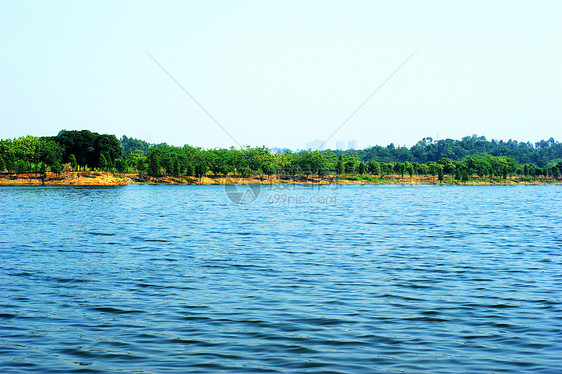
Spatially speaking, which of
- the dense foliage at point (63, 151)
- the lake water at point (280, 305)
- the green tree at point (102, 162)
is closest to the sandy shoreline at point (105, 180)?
the dense foliage at point (63, 151)

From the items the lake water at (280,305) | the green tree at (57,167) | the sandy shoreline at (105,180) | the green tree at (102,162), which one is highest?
the green tree at (102,162)

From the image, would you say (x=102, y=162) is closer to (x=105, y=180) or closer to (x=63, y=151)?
(x=105, y=180)

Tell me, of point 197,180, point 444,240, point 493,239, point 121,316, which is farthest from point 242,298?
point 197,180

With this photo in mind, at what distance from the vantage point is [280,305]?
1353 centimetres

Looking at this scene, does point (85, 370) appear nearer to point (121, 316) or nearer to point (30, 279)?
point (121, 316)

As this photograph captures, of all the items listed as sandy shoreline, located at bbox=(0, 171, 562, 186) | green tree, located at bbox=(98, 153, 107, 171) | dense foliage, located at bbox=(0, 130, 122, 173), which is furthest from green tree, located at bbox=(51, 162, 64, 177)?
green tree, located at bbox=(98, 153, 107, 171)

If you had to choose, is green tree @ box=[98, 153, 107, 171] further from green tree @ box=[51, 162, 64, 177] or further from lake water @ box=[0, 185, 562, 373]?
lake water @ box=[0, 185, 562, 373]

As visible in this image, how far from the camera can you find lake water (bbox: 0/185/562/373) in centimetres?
976

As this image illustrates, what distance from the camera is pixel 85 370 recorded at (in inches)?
363

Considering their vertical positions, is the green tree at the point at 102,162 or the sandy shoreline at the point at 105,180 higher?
the green tree at the point at 102,162

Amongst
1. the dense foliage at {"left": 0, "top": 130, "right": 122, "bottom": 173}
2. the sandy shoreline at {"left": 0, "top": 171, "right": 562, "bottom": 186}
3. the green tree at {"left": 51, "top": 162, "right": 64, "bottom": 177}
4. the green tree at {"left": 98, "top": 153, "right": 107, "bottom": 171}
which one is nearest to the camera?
the dense foliage at {"left": 0, "top": 130, "right": 122, "bottom": 173}

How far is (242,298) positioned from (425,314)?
203 inches

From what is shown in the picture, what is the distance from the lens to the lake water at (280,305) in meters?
9.76

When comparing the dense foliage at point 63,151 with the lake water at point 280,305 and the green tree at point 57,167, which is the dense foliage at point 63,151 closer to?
the green tree at point 57,167
